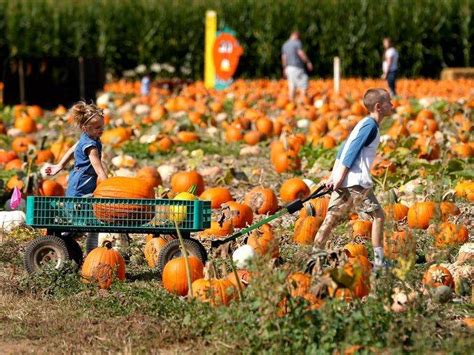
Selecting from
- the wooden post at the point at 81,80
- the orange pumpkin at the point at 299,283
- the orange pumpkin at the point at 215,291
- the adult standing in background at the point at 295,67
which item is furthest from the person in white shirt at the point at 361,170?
the adult standing in background at the point at 295,67

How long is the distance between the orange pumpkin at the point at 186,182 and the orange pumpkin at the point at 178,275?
10.8ft

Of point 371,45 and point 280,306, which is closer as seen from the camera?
point 280,306

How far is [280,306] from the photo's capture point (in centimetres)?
531

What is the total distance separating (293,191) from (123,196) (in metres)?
2.42

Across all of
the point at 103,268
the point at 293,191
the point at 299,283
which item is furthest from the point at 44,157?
the point at 299,283

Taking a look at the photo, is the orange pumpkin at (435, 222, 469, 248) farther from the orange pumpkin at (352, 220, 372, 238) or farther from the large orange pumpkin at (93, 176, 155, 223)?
the large orange pumpkin at (93, 176, 155, 223)

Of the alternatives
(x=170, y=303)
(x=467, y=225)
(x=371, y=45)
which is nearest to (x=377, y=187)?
(x=467, y=225)

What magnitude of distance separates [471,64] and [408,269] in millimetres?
26220

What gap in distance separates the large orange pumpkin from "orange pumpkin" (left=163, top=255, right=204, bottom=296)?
0.50 m

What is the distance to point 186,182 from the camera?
10.1 metres

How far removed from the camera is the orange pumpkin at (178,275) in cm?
659

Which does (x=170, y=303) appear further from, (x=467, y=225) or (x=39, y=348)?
(x=467, y=225)

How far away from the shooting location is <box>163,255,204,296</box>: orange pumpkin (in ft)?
21.6

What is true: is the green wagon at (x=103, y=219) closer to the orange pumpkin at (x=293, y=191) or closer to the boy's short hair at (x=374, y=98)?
the boy's short hair at (x=374, y=98)
